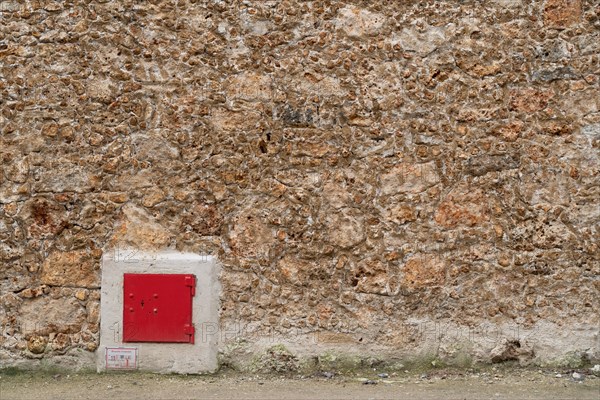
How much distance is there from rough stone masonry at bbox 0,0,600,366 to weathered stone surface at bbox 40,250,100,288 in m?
0.01

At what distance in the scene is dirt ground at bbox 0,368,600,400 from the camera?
12.5 feet

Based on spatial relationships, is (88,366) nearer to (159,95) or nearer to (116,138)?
(116,138)

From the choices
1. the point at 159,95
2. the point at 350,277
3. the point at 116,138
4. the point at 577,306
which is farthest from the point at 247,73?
the point at 577,306

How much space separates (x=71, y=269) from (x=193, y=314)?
2.56 feet

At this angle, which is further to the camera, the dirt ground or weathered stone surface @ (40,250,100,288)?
weathered stone surface @ (40,250,100,288)

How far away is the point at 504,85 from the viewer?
420cm

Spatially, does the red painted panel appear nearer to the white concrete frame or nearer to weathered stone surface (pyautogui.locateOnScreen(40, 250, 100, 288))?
the white concrete frame

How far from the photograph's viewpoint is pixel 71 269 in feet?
13.5

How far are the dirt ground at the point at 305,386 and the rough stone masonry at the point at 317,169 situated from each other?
0.43 feet

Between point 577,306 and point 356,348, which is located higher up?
point 577,306

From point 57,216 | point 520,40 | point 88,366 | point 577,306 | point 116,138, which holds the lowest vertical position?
point 88,366

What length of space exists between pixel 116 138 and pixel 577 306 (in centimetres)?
295

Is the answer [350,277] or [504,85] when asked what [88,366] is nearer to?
[350,277]

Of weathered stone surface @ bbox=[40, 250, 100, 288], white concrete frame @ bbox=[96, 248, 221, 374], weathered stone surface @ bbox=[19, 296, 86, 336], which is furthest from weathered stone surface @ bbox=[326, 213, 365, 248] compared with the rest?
weathered stone surface @ bbox=[19, 296, 86, 336]
